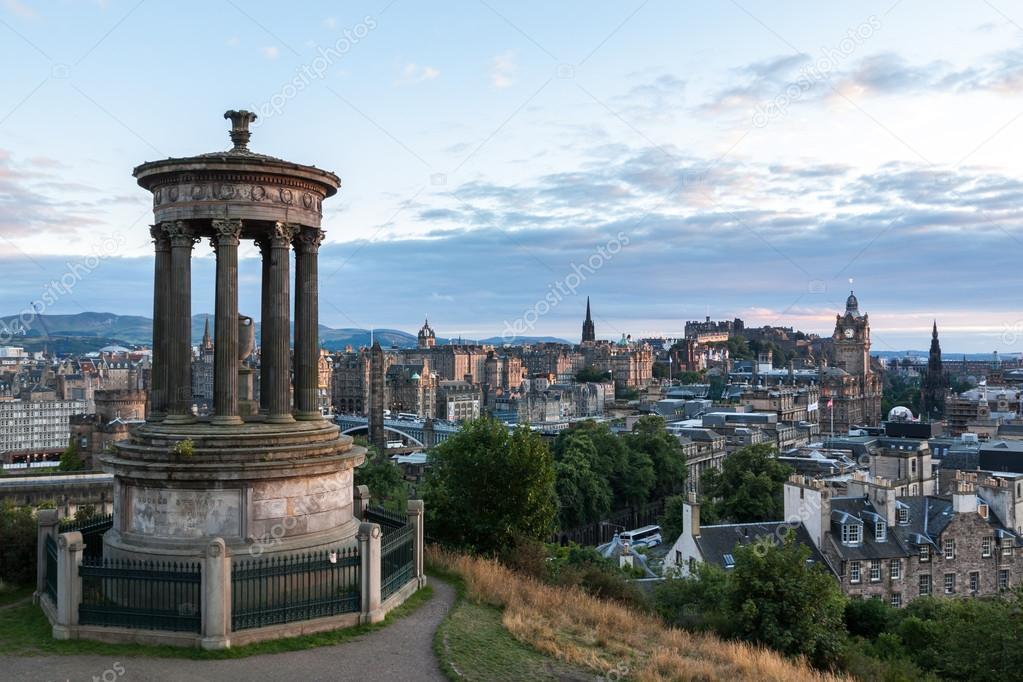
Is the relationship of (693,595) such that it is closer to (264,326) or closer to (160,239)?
(264,326)

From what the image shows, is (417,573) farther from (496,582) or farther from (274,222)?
(274,222)

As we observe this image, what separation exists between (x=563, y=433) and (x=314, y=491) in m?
78.6

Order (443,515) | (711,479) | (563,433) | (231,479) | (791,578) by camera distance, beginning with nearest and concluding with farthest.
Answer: (231,479), (791,578), (443,515), (711,479), (563,433)

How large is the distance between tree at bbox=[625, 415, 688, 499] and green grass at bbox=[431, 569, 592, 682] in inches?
2872

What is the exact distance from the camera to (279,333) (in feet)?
61.1

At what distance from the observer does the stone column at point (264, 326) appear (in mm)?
18672

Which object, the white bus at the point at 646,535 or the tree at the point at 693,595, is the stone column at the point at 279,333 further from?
the white bus at the point at 646,535

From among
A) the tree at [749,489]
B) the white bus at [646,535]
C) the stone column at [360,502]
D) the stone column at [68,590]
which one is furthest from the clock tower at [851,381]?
the stone column at [68,590]

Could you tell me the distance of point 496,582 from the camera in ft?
65.1

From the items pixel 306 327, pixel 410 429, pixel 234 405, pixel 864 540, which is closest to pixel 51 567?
pixel 234 405

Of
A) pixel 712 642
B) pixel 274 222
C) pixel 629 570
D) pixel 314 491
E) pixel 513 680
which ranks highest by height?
pixel 274 222

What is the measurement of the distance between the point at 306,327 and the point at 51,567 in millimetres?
7140

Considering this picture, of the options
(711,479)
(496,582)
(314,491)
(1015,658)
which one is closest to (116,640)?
(314,491)

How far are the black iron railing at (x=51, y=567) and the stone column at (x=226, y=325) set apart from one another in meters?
3.94
